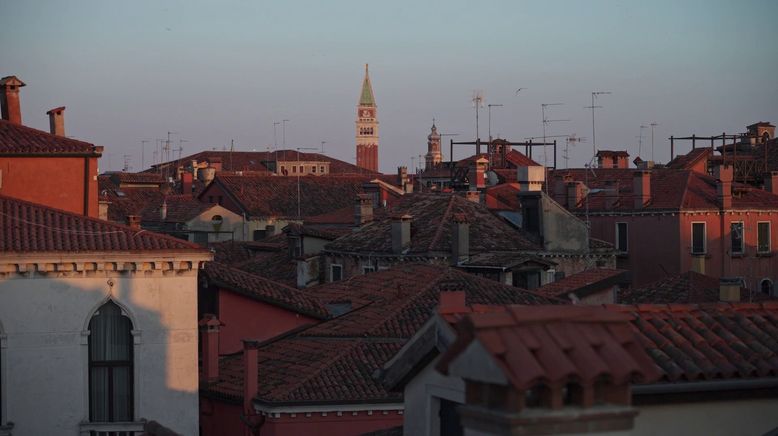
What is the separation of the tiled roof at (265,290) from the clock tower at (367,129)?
166m

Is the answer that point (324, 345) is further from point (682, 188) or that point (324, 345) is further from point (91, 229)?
point (682, 188)

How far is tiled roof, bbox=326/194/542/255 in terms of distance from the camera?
37.0 metres

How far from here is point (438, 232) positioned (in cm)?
3762

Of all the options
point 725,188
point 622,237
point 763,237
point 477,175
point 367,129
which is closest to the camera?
point 725,188

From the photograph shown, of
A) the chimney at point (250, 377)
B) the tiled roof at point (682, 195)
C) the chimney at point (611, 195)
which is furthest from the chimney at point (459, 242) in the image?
the chimney at point (250, 377)

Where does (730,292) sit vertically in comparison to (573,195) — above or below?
below

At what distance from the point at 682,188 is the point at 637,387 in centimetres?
3808

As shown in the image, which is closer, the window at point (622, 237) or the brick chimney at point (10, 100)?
the brick chimney at point (10, 100)

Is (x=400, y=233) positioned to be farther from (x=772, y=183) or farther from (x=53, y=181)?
(x=772, y=183)

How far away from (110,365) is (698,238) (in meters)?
28.2

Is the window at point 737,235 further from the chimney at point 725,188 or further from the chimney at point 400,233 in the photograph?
the chimney at point 400,233

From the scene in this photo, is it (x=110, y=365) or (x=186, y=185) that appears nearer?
(x=110, y=365)

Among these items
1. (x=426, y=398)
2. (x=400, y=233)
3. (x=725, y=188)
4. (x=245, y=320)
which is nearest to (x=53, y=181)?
(x=245, y=320)

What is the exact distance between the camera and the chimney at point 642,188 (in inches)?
1802
